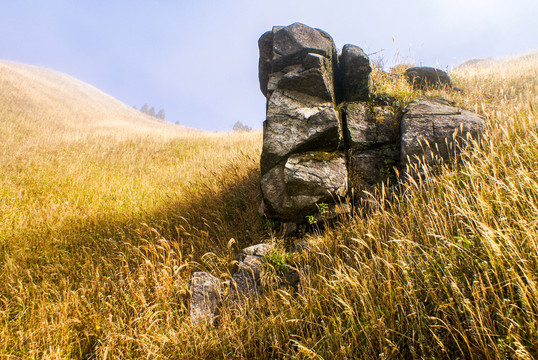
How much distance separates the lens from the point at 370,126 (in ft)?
14.6

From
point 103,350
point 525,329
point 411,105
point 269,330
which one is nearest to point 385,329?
point 525,329

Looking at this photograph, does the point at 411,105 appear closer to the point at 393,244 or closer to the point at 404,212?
the point at 404,212

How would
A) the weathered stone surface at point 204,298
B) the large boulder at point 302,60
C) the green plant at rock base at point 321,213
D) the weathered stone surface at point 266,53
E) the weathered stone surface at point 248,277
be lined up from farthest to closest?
1. the weathered stone surface at point 266,53
2. the large boulder at point 302,60
3. the green plant at rock base at point 321,213
4. the weathered stone surface at point 248,277
5. the weathered stone surface at point 204,298

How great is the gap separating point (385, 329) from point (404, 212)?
63.3 inches

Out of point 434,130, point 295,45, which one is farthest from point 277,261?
point 295,45

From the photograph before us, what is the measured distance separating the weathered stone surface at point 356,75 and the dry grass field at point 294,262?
1.84 feet

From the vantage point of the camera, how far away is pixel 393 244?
2.51 meters

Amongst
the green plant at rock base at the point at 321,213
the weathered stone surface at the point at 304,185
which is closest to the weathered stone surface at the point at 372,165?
the weathered stone surface at the point at 304,185

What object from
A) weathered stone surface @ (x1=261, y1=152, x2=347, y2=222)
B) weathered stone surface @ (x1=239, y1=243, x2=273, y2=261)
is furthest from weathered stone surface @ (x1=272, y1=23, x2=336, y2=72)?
weathered stone surface @ (x1=239, y1=243, x2=273, y2=261)

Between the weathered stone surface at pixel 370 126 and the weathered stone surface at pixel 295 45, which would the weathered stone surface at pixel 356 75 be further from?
the weathered stone surface at pixel 295 45

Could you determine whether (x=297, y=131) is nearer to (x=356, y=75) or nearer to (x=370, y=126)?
(x=370, y=126)

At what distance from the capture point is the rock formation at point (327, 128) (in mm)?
3752

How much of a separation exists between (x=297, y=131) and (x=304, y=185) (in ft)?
3.26

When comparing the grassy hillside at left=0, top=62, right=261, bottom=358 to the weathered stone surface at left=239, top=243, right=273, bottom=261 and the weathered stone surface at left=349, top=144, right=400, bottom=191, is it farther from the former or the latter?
the weathered stone surface at left=349, top=144, right=400, bottom=191
